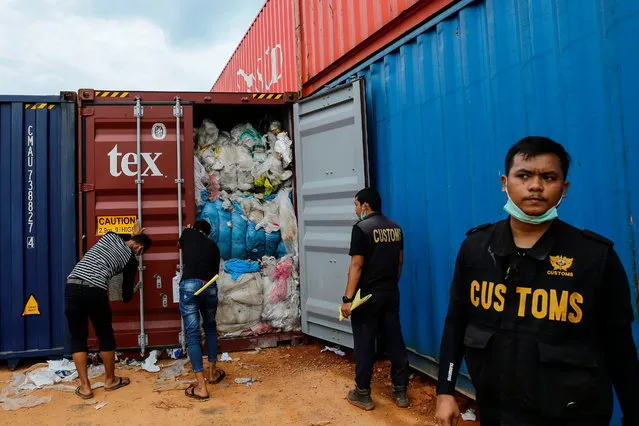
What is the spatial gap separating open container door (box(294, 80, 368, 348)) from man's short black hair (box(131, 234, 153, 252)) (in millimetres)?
1628

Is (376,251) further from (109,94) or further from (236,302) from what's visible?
(109,94)

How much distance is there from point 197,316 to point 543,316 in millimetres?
3352

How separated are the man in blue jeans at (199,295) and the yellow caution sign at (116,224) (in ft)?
2.66

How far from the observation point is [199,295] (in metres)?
4.21

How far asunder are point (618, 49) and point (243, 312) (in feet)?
13.5

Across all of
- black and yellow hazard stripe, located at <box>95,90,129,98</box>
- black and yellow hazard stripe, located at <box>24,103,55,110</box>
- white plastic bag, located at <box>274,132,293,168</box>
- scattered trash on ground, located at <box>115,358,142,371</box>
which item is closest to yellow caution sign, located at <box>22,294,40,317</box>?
scattered trash on ground, located at <box>115,358,142,371</box>

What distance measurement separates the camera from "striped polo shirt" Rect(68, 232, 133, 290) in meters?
4.14

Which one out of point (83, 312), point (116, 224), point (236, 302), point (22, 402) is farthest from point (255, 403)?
point (116, 224)

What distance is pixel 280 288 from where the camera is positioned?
17.2 feet

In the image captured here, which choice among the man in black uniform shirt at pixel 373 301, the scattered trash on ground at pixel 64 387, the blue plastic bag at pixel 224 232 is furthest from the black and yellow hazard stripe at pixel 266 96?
the scattered trash on ground at pixel 64 387

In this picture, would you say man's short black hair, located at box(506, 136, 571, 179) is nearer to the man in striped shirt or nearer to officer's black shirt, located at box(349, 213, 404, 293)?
officer's black shirt, located at box(349, 213, 404, 293)

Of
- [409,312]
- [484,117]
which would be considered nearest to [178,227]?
[409,312]

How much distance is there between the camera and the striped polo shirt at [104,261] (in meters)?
4.14

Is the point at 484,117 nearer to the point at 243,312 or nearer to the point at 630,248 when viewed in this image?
the point at 630,248
